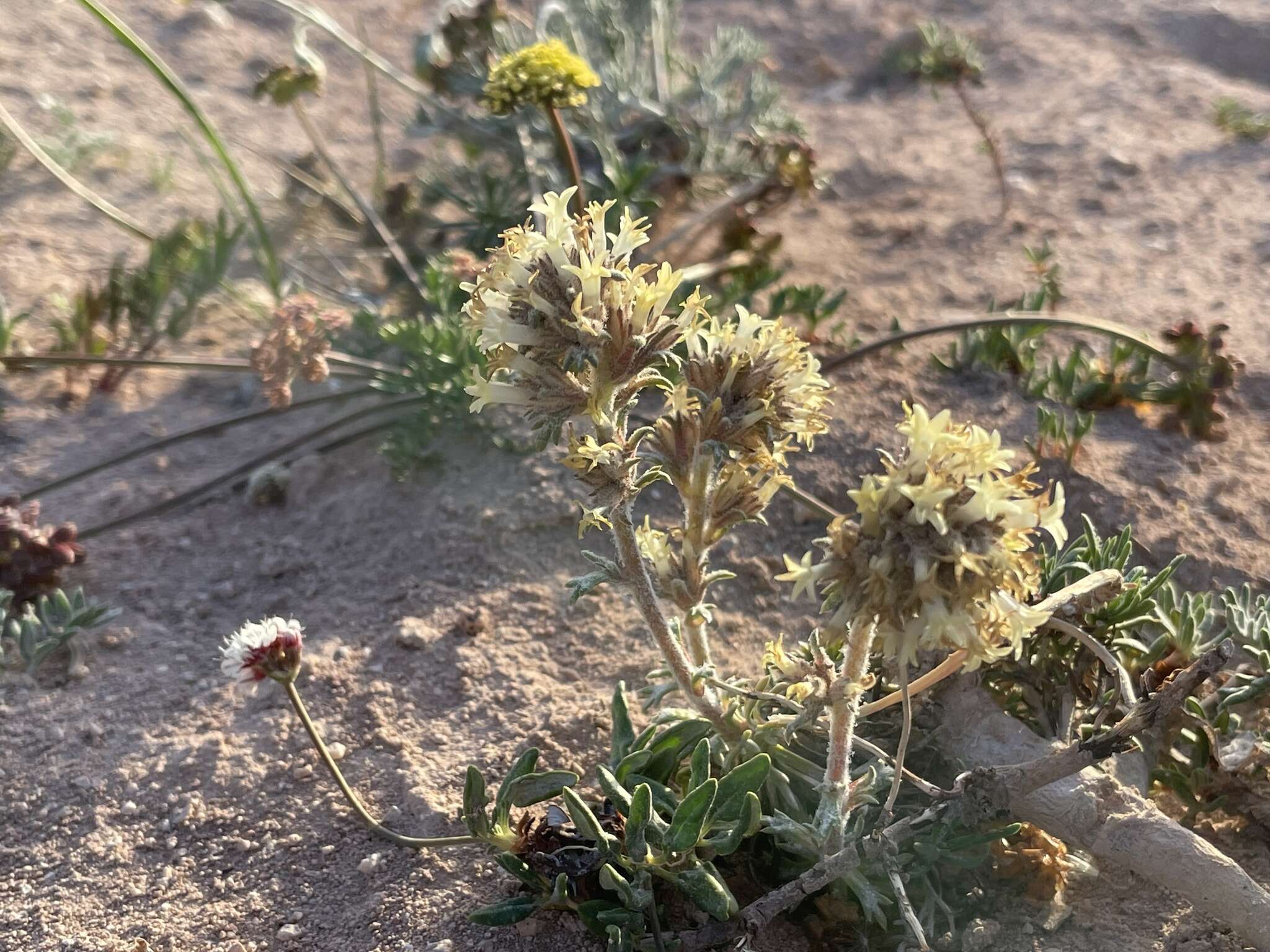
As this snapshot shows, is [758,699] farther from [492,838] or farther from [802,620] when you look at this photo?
Result: [802,620]

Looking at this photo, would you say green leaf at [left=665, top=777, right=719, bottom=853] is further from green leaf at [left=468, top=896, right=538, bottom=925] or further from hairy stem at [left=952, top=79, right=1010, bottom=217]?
hairy stem at [left=952, top=79, right=1010, bottom=217]

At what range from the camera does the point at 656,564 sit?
207cm

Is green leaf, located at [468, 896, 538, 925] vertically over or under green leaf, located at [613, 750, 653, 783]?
under

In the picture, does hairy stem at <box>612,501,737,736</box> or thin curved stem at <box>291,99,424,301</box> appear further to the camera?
thin curved stem at <box>291,99,424,301</box>

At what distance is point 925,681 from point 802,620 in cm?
103

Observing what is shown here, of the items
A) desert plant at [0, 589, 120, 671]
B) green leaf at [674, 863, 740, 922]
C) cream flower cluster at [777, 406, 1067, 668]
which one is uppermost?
cream flower cluster at [777, 406, 1067, 668]

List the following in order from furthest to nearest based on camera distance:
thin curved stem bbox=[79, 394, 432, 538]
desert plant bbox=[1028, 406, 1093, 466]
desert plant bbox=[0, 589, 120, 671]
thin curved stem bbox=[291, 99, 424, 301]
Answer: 1. thin curved stem bbox=[291, 99, 424, 301]
2. thin curved stem bbox=[79, 394, 432, 538]
3. desert plant bbox=[1028, 406, 1093, 466]
4. desert plant bbox=[0, 589, 120, 671]

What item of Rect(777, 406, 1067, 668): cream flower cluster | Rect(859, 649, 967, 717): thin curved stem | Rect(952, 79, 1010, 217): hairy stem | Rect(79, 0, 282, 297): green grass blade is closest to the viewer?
Rect(777, 406, 1067, 668): cream flower cluster

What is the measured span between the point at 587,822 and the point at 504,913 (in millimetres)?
249

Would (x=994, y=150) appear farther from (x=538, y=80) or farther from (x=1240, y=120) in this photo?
(x=538, y=80)

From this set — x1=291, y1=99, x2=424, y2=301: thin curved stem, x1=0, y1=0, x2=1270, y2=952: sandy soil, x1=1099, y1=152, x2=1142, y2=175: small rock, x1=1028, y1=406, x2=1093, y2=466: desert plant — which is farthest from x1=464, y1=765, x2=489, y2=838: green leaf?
x1=1099, y1=152, x2=1142, y2=175: small rock

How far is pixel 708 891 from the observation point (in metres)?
1.90

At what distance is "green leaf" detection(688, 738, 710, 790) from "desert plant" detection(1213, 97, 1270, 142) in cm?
430

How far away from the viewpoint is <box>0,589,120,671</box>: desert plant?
282 cm
